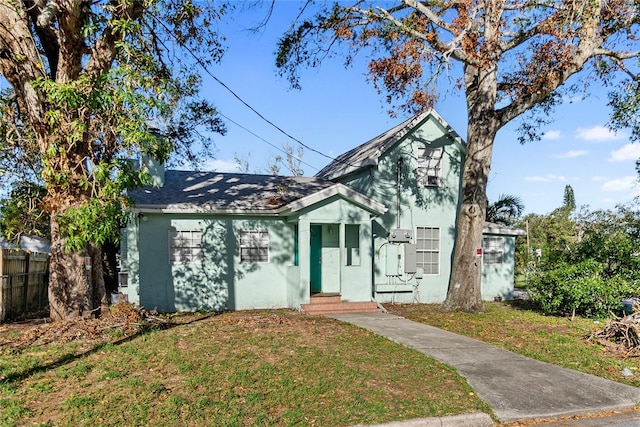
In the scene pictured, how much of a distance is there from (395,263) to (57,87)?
442 inches

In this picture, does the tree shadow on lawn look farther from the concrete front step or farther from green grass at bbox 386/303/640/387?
green grass at bbox 386/303/640/387

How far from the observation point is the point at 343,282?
13.3 m

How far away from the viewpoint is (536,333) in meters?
10.4

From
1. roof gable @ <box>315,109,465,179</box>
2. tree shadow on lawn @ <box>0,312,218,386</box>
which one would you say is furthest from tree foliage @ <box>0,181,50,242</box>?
roof gable @ <box>315,109,465,179</box>

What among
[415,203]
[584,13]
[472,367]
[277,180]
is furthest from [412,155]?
[472,367]

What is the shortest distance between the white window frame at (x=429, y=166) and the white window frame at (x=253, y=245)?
19.8 feet

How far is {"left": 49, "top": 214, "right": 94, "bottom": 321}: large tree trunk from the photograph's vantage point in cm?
930

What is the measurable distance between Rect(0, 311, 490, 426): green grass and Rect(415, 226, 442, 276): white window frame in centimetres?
711

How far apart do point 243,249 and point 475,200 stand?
7484mm

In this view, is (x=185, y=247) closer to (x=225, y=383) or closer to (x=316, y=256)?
(x=316, y=256)

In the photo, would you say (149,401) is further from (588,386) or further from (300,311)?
(300,311)

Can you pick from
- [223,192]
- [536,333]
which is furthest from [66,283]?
[536,333]

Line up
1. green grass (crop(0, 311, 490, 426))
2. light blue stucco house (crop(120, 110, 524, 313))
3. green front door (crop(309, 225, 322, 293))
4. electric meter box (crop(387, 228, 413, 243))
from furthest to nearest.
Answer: electric meter box (crop(387, 228, 413, 243)) < green front door (crop(309, 225, 322, 293)) < light blue stucco house (crop(120, 110, 524, 313)) < green grass (crop(0, 311, 490, 426))

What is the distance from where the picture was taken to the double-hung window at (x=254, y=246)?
1351 cm
